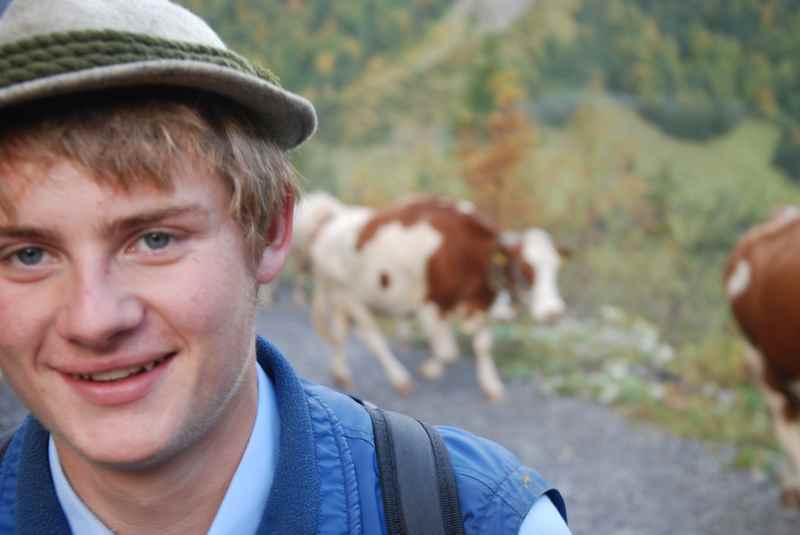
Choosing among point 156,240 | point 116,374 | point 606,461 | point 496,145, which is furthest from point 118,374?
point 496,145

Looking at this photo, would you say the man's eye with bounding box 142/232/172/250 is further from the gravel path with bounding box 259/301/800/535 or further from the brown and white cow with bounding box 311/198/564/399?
the brown and white cow with bounding box 311/198/564/399

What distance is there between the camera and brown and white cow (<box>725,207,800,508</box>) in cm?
411

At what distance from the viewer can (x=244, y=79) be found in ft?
3.16

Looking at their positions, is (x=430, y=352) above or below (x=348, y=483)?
below

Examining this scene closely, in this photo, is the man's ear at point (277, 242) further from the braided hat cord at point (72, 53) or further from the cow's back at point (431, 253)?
the cow's back at point (431, 253)

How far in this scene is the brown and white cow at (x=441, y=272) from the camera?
6777 millimetres

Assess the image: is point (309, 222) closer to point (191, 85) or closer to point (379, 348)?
point (379, 348)

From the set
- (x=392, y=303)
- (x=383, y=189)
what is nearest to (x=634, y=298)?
(x=392, y=303)

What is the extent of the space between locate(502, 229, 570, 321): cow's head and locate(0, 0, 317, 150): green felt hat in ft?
19.6

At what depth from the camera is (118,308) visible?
Answer: 2.99 ft

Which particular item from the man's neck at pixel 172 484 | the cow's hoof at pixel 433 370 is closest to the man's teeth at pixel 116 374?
the man's neck at pixel 172 484

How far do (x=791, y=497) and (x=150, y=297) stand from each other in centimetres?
449

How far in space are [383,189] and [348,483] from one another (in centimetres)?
1061

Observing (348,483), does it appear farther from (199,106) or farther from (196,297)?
(199,106)
